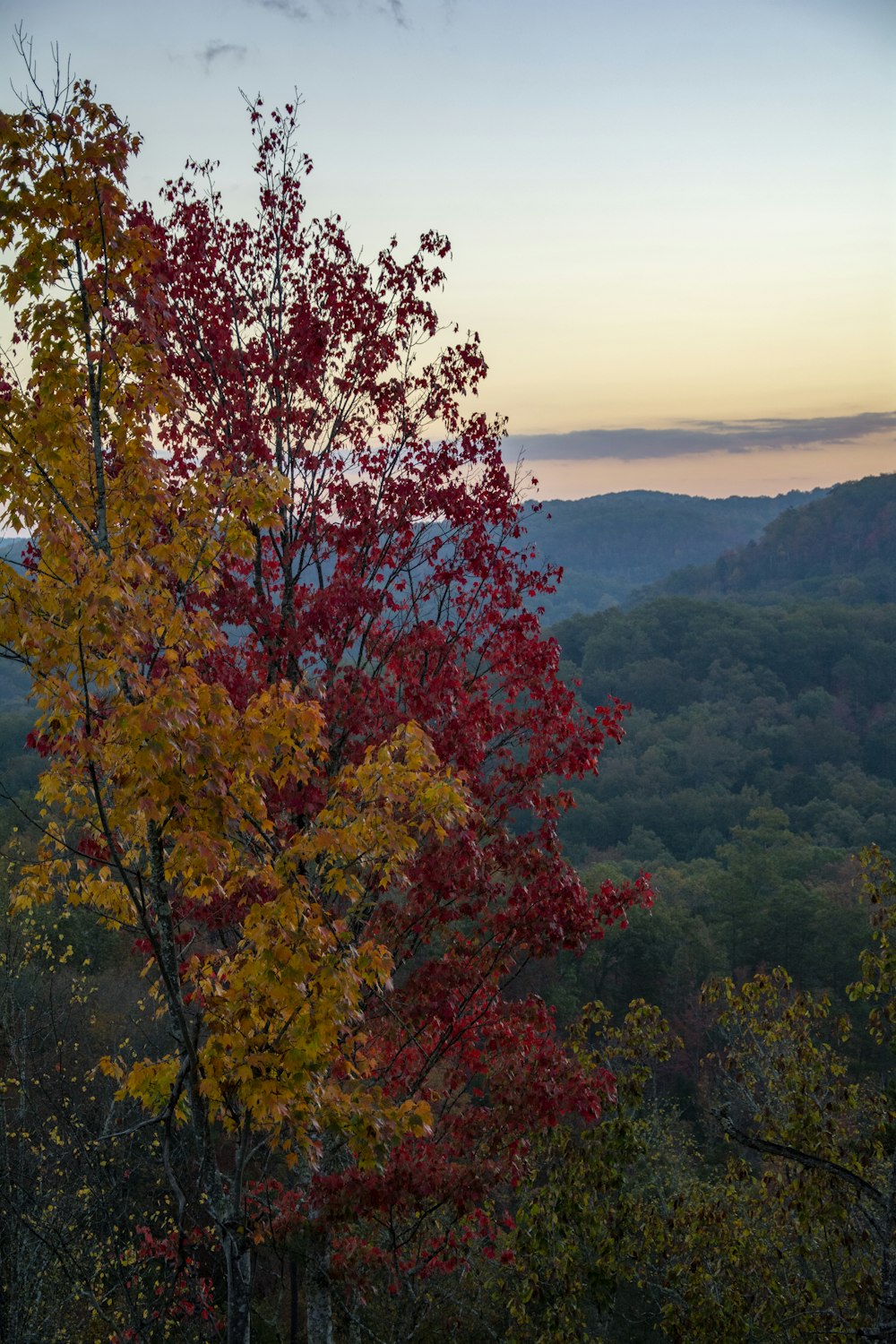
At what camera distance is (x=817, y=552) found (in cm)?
16312

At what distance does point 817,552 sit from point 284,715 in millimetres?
172781

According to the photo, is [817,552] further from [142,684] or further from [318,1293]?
[142,684]

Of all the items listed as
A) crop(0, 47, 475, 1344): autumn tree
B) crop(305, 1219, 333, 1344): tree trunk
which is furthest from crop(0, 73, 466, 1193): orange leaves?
crop(305, 1219, 333, 1344): tree trunk

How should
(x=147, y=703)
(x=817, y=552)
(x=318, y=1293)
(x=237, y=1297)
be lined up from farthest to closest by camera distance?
(x=817, y=552)
(x=318, y=1293)
(x=237, y=1297)
(x=147, y=703)

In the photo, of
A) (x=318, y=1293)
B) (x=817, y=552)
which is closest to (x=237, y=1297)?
(x=318, y=1293)

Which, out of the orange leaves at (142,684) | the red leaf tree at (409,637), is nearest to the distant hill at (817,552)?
the red leaf tree at (409,637)

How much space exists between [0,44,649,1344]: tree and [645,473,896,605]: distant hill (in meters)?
145

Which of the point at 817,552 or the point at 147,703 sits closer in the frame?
the point at 147,703

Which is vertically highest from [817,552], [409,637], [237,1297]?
[409,637]

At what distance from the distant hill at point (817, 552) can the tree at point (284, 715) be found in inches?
5692

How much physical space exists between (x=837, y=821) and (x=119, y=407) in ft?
229

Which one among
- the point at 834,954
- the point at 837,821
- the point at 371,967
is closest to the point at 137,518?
the point at 371,967

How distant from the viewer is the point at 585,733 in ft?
26.0

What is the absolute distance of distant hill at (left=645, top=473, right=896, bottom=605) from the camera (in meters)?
151
